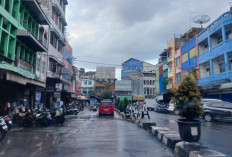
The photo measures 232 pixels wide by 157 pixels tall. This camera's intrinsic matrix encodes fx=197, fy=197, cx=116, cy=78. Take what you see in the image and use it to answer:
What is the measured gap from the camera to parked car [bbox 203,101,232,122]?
15.9 metres

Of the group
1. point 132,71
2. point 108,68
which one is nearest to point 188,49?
point 132,71

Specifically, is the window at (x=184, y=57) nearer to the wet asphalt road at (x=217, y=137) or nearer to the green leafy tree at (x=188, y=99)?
the wet asphalt road at (x=217, y=137)

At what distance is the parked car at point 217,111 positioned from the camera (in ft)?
52.1

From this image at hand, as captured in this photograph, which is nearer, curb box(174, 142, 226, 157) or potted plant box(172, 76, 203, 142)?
curb box(174, 142, 226, 157)

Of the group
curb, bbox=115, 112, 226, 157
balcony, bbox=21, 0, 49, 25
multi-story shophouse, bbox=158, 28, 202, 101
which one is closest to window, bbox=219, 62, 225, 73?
multi-story shophouse, bbox=158, 28, 202, 101

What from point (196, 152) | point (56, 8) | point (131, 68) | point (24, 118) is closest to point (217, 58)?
point (56, 8)

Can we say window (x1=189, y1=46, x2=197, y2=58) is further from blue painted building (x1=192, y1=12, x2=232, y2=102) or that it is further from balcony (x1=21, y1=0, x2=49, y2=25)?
A: balcony (x1=21, y1=0, x2=49, y2=25)

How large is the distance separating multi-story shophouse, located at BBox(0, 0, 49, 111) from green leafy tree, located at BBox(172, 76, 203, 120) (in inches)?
392

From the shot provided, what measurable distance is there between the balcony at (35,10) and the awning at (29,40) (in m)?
2.96

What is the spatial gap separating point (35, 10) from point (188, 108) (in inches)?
691

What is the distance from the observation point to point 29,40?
1736 cm

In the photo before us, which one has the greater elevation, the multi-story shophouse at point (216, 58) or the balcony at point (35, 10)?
the balcony at point (35, 10)

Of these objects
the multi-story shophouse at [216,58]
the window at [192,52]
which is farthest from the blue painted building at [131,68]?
the multi-story shophouse at [216,58]

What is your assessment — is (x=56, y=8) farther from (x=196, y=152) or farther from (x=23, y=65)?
(x=196, y=152)
